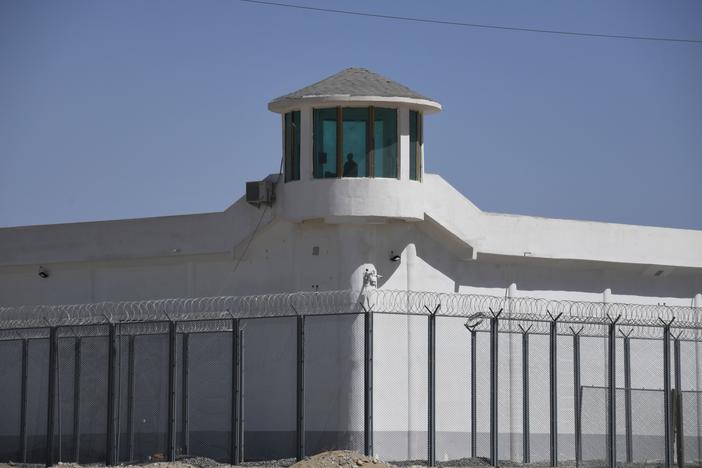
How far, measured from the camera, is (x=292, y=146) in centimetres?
2836

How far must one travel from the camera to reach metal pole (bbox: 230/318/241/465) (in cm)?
2514

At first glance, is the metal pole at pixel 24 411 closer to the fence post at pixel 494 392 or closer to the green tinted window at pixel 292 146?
the green tinted window at pixel 292 146

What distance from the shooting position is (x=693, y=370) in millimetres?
32188

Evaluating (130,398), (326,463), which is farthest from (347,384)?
(326,463)

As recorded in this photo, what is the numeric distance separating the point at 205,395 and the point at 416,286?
180 inches

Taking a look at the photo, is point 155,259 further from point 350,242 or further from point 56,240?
point 350,242

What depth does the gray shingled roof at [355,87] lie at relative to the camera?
2769 centimetres

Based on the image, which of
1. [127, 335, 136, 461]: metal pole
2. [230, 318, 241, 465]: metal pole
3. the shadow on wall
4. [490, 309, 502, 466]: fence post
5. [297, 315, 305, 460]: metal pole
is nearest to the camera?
[297, 315, 305, 460]: metal pole

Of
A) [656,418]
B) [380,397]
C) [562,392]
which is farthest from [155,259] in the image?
[656,418]

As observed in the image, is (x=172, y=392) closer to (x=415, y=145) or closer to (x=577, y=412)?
(x=415, y=145)

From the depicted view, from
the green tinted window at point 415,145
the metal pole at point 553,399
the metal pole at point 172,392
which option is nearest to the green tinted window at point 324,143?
the green tinted window at point 415,145

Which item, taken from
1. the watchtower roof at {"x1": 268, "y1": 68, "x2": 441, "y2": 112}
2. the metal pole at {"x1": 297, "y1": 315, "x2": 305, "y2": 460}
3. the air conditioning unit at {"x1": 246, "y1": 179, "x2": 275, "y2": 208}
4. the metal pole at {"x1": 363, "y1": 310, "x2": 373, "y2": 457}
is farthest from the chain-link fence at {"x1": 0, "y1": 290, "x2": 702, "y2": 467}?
the watchtower roof at {"x1": 268, "y1": 68, "x2": 441, "y2": 112}

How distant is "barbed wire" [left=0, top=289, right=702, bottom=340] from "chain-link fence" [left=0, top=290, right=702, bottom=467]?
47mm

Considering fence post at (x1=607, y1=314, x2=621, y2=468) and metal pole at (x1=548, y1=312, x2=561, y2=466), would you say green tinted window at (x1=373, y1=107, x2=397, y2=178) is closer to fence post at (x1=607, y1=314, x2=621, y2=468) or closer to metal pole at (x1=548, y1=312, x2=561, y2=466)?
metal pole at (x1=548, y1=312, x2=561, y2=466)
